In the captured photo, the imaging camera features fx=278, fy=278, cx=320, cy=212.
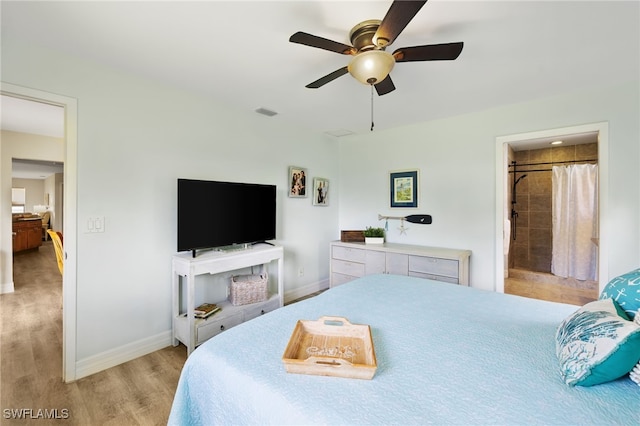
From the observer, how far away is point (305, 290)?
12.8 ft

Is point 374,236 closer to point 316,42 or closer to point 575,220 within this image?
point 316,42

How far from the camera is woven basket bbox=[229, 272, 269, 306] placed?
9.12 feet

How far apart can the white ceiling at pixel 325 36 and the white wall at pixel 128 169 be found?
0.60 ft

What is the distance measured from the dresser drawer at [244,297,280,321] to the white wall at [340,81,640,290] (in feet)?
5.87

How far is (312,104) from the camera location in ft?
9.72

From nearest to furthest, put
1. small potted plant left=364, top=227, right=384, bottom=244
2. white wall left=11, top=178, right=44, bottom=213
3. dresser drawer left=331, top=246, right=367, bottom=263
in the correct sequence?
dresser drawer left=331, top=246, right=367, bottom=263 < small potted plant left=364, top=227, right=384, bottom=244 < white wall left=11, top=178, right=44, bottom=213

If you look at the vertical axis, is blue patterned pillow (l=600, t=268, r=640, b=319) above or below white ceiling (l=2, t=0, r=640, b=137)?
below

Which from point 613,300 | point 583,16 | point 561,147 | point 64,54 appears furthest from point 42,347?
point 561,147

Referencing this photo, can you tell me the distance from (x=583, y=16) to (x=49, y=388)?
4.12 m

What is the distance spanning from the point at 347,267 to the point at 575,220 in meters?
3.53

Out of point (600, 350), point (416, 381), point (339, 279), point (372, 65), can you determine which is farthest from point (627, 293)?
point (339, 279)

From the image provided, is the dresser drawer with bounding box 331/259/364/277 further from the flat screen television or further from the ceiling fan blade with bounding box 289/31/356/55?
the ceiling fan blade with bounding box 289/31/356/55

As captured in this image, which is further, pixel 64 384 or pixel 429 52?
pixel 64 384

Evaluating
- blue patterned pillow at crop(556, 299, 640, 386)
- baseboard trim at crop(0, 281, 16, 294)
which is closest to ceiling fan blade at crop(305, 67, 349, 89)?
blue patterned pillow at crop(556, 299, 640, 386)
